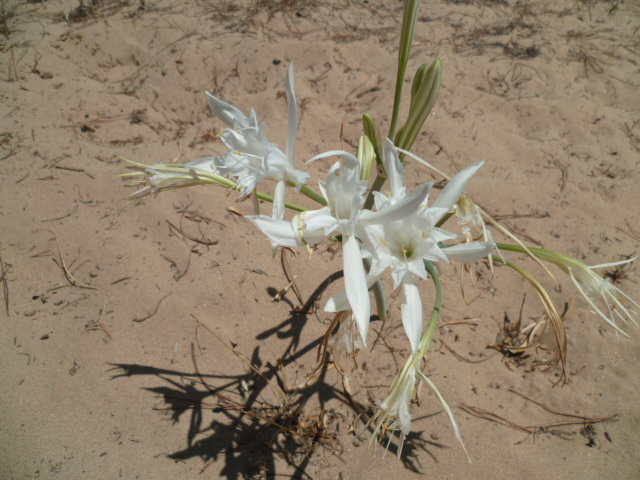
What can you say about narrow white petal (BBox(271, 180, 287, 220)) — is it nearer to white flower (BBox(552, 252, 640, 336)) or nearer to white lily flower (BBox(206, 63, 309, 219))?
white lily flower (BBox(206, 63, 309, 219))

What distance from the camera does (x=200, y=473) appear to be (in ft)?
4.34

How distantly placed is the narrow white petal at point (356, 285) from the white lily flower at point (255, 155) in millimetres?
210

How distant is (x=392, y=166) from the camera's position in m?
0.96

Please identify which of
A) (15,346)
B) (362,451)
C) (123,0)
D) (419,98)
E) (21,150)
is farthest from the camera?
(123,0)

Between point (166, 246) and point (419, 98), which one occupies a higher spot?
point (419, 98)

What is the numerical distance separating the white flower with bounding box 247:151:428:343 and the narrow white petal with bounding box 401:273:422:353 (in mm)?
109

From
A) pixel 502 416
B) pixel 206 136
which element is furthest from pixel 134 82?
pixel 502 416

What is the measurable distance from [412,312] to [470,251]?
20 centimetres

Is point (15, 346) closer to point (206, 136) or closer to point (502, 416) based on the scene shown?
point (206, 136)

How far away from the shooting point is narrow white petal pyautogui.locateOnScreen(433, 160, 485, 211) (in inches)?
38.1

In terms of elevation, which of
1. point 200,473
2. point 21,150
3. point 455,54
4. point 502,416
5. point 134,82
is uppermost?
point 455,54

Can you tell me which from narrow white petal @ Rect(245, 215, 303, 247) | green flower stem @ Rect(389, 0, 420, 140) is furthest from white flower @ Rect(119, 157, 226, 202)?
green flower stem @ Rect(389, 0, 420, 140)

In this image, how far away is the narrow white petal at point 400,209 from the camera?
768 mm

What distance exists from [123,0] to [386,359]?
3.32 metres
